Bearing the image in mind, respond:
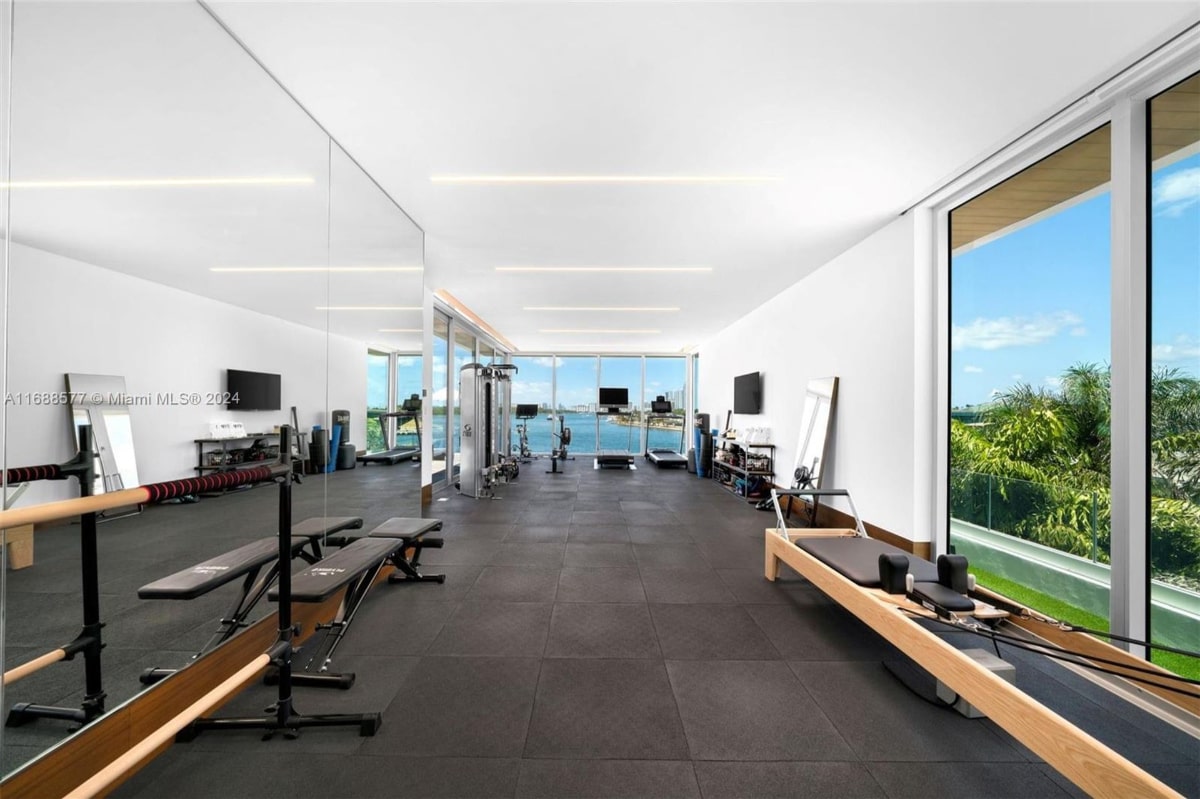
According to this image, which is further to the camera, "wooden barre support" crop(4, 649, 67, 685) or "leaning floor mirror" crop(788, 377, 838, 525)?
"leaning floor mirror" crop(788, 377, 838, 525)

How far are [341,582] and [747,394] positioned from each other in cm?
688

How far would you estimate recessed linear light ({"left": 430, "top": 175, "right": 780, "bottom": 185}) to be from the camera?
3365 mm

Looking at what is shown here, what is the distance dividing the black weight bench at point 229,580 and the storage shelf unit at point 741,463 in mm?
5747

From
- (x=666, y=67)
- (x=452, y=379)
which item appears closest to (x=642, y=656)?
(x=666, y=67)

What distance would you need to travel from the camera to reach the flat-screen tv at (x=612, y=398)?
1205 centimetres

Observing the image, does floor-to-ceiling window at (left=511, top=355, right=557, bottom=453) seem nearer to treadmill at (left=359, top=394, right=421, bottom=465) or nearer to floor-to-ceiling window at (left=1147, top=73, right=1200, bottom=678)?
treadmill at (left=359, top=394, right=421, bottom=465)

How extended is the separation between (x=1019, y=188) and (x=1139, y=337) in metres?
1.65

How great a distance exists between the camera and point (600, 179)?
11.2 ft

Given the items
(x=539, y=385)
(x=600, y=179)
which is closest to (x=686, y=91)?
(x=600, y=179)

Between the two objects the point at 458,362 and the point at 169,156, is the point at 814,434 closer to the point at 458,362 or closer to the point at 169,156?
the point at 169,156

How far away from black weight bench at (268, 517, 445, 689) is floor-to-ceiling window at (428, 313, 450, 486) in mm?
3922

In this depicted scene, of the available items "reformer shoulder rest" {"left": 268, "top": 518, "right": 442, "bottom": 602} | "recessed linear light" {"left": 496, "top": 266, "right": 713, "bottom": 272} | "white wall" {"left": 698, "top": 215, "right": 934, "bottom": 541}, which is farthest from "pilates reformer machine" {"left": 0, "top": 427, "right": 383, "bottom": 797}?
"white wall" {"left": 698, "top": 215, "right": 934, "bottom": 541}

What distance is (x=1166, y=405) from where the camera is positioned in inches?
91.7

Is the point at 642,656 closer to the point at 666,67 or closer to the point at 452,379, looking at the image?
the point at 666,67
